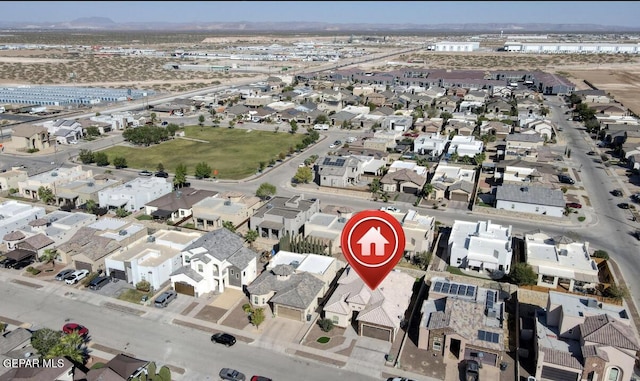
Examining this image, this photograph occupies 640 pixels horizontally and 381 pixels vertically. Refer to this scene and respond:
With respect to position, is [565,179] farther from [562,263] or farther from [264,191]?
[264,191]

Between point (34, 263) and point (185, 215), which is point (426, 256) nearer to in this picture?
Result: point (185, 215)

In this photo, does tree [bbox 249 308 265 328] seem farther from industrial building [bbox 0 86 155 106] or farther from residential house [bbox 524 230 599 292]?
industrial building [bbox 0 86 155 106]

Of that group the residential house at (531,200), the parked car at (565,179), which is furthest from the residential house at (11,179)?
the parked car at (565,179)

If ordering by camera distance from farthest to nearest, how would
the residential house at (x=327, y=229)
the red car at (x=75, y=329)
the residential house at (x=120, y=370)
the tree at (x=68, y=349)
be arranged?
the residential house at (x=327, y=229) → the red car at (x=75, y=329) → the tree at (x=68, y=349) → the residential house at (x=120, y=370)

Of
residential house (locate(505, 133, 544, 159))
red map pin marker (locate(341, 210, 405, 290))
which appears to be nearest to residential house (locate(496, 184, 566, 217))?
residential house (locate(505, 133, 544, 159))

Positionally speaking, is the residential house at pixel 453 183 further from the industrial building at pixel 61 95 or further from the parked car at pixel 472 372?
the industrial building at pixel 61 95

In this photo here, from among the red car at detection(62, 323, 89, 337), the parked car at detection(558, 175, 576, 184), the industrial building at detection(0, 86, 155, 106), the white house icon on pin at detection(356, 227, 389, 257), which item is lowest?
the red car at detection(62, 323, 89, 337)

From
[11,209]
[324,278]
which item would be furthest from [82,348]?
[11,209]
